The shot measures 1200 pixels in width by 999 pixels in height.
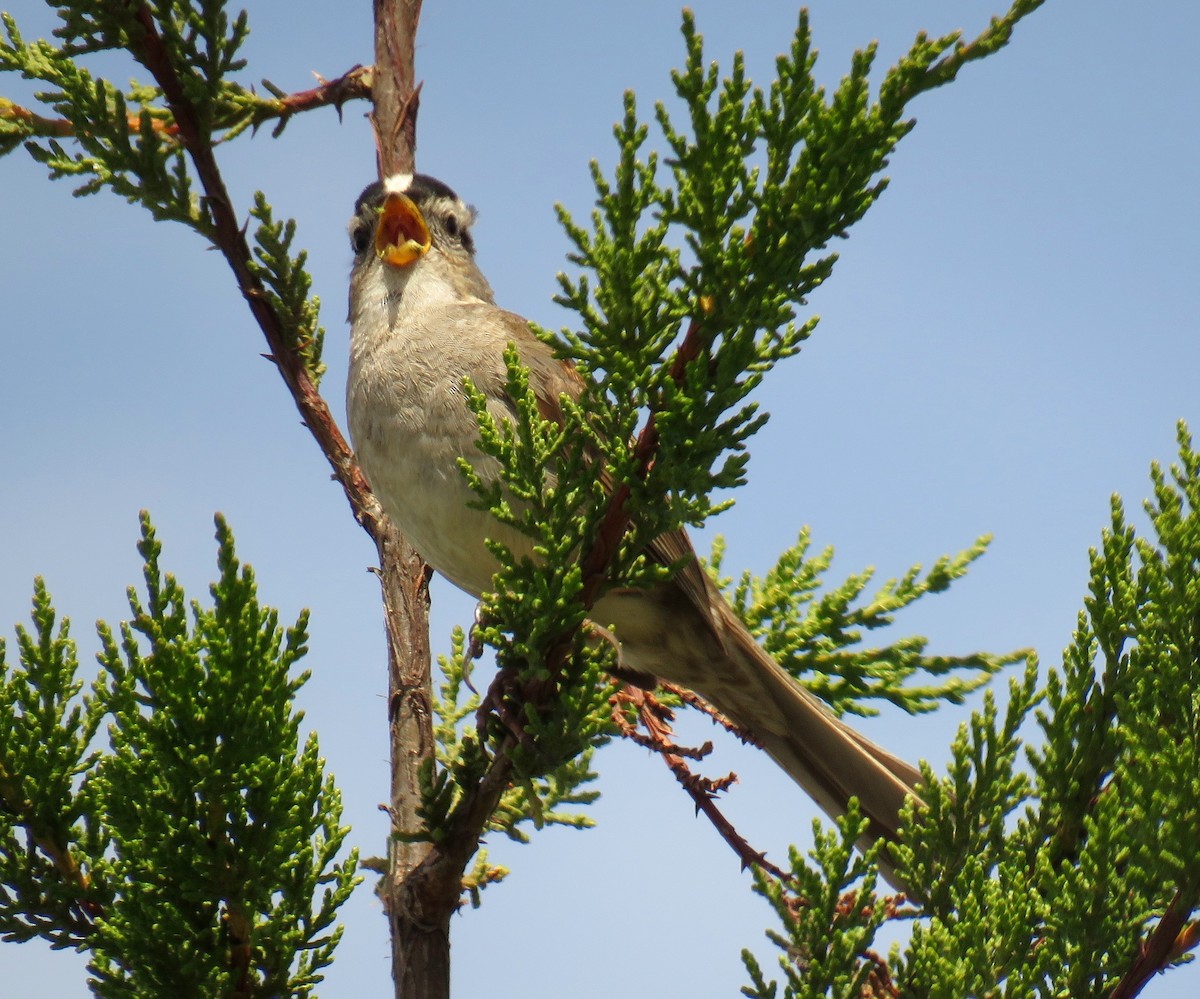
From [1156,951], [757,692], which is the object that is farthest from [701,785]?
[1156,951]

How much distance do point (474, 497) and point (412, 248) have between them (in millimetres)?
1367

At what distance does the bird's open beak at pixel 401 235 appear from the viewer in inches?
180

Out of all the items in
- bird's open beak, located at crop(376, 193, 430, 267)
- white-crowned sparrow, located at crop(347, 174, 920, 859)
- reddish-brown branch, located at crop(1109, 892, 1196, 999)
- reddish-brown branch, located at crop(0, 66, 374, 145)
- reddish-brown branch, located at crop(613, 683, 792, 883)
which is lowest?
reddish-brown branch, located at crop(1109, 892, 1196, 999)

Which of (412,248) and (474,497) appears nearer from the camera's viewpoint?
(474,497)

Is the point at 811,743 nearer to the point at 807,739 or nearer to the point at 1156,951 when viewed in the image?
the point at 807,739

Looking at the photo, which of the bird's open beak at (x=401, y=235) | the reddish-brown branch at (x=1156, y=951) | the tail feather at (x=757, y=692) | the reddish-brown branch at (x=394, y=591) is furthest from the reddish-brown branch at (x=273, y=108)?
the reddish-brown branch at (x=1156, y=951)

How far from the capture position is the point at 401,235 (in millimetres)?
4664

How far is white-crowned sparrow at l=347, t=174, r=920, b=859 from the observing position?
3.69 meters

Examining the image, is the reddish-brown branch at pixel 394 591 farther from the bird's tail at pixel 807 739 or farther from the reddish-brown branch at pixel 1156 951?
the reddish-brown branch at pixel 1156 951

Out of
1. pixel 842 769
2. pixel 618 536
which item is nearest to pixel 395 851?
pixel 618 536

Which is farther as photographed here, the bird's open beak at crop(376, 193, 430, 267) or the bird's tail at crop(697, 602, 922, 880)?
the bird's open beak at crop(376, 193, 430, 267)

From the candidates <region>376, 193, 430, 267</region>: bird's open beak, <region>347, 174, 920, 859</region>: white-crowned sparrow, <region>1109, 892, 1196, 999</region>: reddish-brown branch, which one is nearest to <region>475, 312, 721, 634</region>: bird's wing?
<region>347, 174, 920, 859</region>: white-crowned sparrow

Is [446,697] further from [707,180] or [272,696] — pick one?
[707,180]

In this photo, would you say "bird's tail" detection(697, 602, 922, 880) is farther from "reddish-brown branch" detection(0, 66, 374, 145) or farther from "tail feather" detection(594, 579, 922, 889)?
"reddish-brown branch" detection(0, 66, 374, 145)
